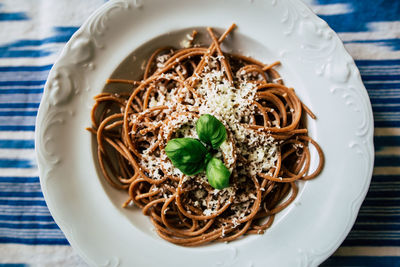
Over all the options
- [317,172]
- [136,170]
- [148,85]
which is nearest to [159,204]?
[136,170]

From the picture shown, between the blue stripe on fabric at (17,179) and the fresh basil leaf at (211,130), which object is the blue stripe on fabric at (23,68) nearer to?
the blue stripe on fabric at (17,179)

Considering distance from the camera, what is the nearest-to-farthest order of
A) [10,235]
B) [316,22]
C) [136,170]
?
[316,22] < [136,170] < [10,235]

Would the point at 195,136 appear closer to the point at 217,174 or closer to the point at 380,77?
the point at 217,174

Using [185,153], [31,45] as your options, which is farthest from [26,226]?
[185,153]

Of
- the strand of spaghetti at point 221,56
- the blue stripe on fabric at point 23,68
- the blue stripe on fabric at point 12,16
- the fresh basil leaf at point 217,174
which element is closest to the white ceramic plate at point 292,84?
the strand of spaghetti at point 221,56

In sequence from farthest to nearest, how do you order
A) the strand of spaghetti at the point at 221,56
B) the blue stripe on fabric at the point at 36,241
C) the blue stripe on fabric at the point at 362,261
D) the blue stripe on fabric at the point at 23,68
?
the blue stripe on fabric at the point at 23,68, the blue stripe on fabric at the point at 36,241, the blue stripe on fabric at the point at 362,261, the strand of spaghetti at the point at 221,56

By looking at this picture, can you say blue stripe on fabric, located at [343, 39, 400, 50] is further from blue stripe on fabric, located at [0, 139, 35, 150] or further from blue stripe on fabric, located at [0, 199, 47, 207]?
blue stripe on fabric, located at [0, 199, 47, 207]

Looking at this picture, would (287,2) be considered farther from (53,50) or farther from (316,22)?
(53,50)
